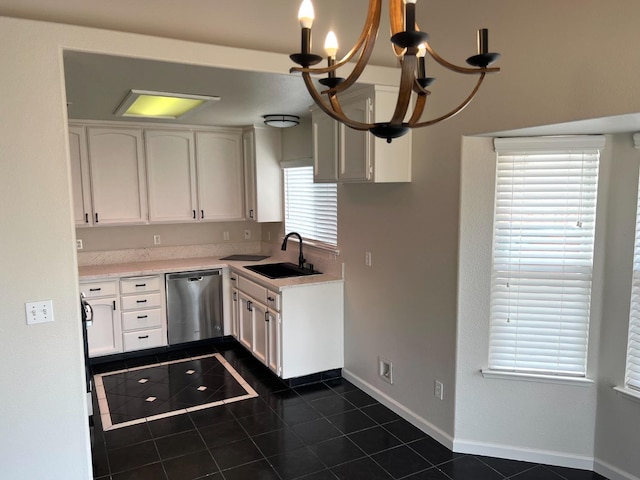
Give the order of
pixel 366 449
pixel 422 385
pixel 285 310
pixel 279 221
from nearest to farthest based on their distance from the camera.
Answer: pixel 366 449 → pixel 422 385 → pixel 285 310 → pixel 279 221

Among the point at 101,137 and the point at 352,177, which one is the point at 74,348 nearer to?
the point at 352,177

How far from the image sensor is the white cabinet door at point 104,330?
443cm

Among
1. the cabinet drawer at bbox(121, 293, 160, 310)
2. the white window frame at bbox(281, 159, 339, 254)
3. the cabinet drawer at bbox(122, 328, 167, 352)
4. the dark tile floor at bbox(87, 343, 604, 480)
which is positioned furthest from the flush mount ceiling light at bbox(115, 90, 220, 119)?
the dark tile floor at bbox(87, 343, 604, 480)

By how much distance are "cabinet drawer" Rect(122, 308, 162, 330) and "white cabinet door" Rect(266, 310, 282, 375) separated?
1338 mm

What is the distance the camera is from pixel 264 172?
5.10 m

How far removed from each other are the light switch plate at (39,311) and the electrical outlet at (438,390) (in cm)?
230

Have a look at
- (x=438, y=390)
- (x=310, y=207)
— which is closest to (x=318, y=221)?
(x=310, y=207)

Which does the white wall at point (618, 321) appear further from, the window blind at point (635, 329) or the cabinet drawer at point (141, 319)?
the cabinet drawer at point (141, 319)

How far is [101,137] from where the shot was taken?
4.60 meters

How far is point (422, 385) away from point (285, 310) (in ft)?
4.04

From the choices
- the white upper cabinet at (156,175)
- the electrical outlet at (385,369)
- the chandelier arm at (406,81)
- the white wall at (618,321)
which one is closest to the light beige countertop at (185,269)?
the white upper cabinet at (156,175)

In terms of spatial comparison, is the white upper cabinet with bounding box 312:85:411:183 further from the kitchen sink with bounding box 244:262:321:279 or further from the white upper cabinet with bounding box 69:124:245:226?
the white upper cabinet with bounding box 69:124:245:226

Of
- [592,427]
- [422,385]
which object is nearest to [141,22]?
[422,385]

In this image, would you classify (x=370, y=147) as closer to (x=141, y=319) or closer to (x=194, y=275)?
(x=194, y=275)
